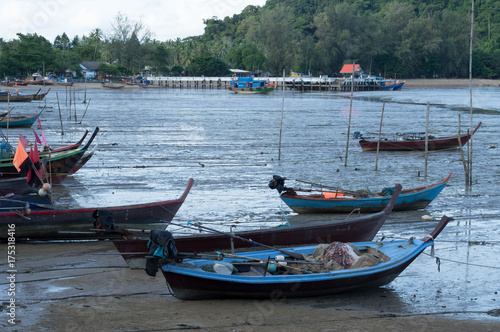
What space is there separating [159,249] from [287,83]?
88.2 metres

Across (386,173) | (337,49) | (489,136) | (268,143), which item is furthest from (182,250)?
(337,49)

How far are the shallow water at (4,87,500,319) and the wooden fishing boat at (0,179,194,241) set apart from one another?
5.83ft

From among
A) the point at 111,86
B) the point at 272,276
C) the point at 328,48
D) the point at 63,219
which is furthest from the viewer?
the point at 328,48

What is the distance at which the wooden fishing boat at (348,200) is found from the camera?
12508mm

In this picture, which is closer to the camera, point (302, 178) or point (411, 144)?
point (302, 178)

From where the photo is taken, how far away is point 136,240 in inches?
329

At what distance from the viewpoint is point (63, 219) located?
10398 mm

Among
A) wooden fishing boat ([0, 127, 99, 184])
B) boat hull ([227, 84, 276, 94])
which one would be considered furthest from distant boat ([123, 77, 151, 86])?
wooden fishing boat ([0, 127, 99, 184])

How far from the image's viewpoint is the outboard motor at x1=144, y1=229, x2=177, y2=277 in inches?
281

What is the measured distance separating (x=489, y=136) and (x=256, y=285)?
87.6 ft

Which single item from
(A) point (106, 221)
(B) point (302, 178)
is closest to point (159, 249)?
(A) point (106, 221)

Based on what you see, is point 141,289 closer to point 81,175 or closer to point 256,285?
point 256,285

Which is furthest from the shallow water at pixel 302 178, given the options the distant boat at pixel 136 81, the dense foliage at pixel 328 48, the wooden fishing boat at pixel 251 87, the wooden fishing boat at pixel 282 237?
the dense foliage at pixel 328 48

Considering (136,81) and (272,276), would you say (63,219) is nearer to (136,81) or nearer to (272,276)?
(272,276)
